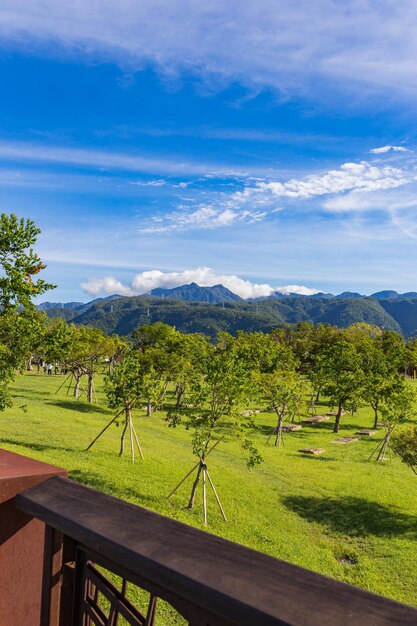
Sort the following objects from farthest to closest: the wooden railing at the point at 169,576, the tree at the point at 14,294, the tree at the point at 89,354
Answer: the tree at the point at 89,354 < the tree at the point at 14,294 < the wooden railing at the point at 169,576

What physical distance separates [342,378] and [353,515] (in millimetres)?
21262

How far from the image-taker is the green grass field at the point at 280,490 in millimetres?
→ 13695

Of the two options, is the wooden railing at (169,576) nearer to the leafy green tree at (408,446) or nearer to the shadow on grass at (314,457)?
the leafy green tree at (408,446)

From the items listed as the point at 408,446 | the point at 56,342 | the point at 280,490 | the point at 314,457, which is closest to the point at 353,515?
the point at 280,490

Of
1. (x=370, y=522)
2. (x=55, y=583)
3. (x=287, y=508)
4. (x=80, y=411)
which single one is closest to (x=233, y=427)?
(x=287, y=508)

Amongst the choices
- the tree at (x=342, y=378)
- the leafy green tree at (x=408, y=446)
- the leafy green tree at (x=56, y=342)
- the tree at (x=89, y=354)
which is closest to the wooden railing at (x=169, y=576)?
the leafy green tree at (x=56, y=342)

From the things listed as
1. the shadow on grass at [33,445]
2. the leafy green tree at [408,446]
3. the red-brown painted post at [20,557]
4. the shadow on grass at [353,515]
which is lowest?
the shadow on grass at [353,515]

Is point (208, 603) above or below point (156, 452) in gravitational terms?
above

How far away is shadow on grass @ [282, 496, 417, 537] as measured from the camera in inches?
643

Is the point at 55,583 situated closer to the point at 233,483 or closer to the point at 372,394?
the point at 233,483

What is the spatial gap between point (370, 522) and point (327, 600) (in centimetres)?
1856

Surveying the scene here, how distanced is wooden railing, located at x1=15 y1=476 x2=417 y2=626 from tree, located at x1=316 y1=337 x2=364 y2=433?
36060mm

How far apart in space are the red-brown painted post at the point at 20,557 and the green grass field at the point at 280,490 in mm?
12246

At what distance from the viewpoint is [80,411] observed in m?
31.7
